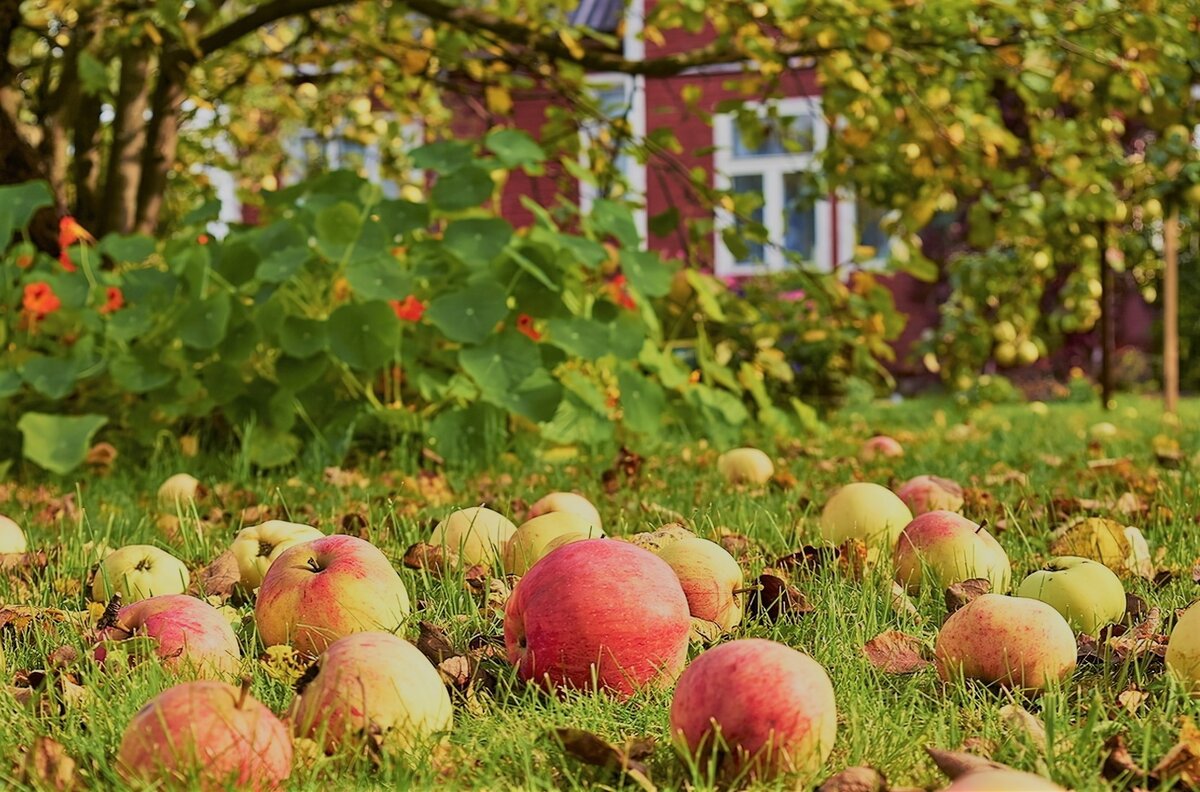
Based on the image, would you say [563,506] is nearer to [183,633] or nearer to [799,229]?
[183,633]

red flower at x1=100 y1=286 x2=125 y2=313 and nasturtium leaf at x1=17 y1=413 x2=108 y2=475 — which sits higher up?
red flower at x1=100 y1=286 x2=125 y2=313

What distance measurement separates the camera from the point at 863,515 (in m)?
2.13

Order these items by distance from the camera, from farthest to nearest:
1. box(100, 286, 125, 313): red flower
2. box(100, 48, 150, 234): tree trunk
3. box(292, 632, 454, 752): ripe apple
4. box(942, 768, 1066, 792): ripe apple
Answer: box(100, 48, 150, 234): tree trunk < box(100, 286, 125, 313): red flower < box(292, 632, 454, 752): ripe apple < box(942, 768, 1066, 792): ripe apple

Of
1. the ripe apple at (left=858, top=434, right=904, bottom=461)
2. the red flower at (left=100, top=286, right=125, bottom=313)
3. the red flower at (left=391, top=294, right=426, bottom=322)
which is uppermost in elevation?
the red flower at (left=100, top=286, right=125, bottom=313)

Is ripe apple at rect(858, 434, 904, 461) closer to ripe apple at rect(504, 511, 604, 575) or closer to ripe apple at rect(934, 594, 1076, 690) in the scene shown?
ripe apple at rect(504, 511, 604, 575)

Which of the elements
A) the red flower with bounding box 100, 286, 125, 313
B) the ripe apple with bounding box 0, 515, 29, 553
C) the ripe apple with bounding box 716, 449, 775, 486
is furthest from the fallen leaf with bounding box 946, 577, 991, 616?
the red flower with bounding box 100, 286, 125, 313

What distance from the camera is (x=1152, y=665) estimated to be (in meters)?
1.52

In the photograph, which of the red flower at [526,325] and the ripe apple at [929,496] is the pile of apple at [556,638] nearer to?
the ripe apple at [929,496]

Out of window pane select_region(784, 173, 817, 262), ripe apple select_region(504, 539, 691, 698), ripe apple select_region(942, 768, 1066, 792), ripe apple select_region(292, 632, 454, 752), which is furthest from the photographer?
window pane select_region(784, 173, 817, 262)

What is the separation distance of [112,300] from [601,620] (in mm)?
2809

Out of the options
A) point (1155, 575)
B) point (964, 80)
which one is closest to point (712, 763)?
point (1155, 575)

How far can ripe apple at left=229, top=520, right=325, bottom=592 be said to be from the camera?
1849 millimetres

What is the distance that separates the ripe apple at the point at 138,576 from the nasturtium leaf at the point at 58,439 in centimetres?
155

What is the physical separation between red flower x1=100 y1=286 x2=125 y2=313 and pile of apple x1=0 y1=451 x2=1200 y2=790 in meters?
2.02
